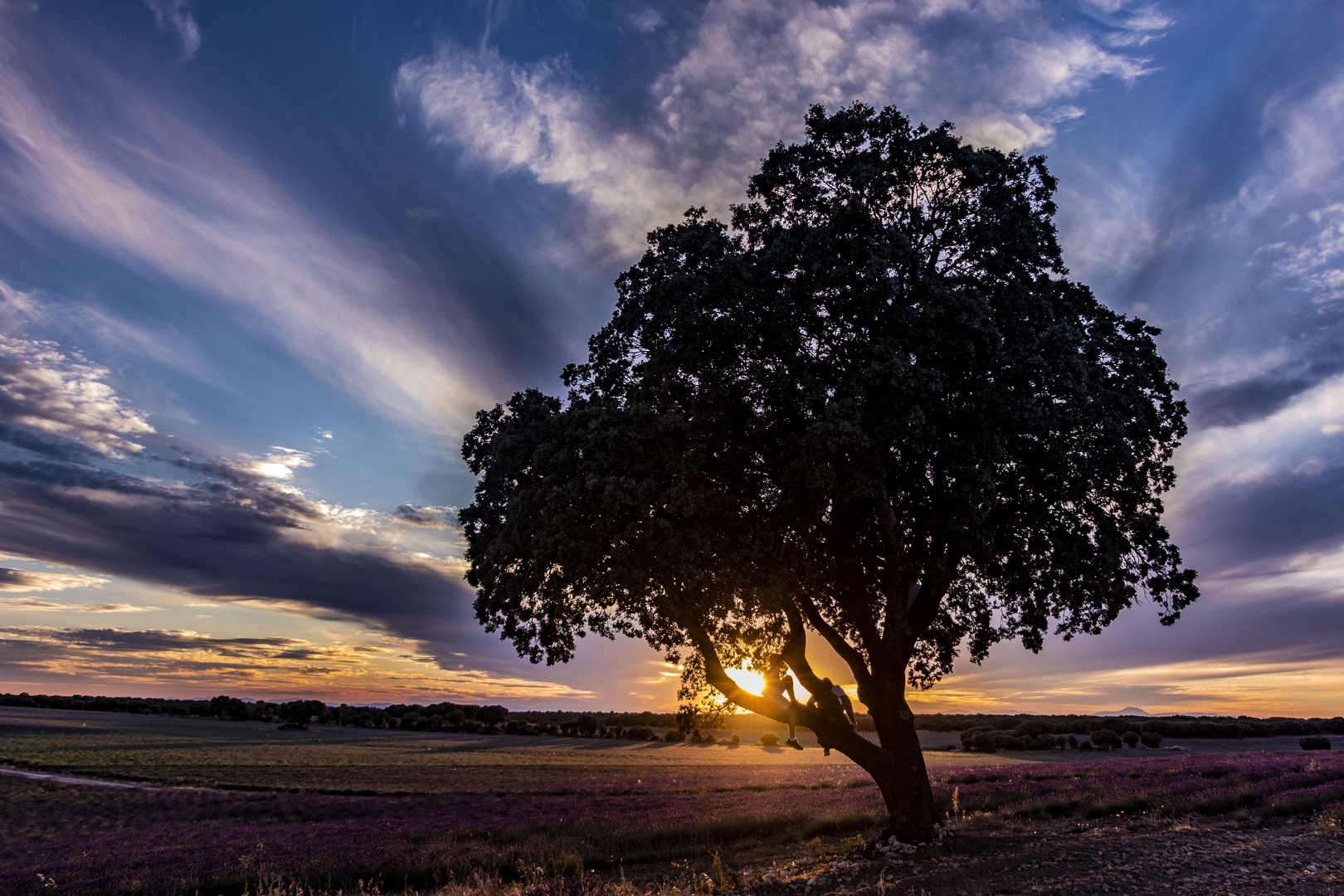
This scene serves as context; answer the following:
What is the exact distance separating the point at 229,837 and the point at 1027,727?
354 ft

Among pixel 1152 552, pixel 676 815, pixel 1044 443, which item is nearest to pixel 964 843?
pixel 1152 552

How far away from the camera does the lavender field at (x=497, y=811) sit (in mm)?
20219

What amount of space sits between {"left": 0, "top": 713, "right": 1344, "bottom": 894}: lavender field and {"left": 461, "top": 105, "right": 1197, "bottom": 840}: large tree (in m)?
6.78

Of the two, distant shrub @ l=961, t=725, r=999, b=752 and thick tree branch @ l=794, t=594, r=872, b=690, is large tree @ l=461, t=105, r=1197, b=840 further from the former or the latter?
distant shrub @ l=961, t=725, r=999, b=752

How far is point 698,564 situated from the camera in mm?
16188

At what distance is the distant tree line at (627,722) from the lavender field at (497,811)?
28.1 m

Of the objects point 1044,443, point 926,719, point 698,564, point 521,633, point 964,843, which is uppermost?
point 1044,443

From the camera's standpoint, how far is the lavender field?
20.2 meters

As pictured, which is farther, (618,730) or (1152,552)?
(618,730)

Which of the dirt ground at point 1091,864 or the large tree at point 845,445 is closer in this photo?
the dirt ground at point 1091,864

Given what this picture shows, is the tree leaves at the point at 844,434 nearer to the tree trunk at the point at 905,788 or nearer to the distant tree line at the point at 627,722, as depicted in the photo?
the tree trunk at the point at 905,788

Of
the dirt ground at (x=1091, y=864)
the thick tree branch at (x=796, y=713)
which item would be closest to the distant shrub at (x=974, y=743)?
the dirt ground at (x=1091, y=864)

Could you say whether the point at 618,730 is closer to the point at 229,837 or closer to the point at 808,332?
the point at 229,837

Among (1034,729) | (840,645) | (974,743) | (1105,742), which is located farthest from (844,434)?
(1034,729)
